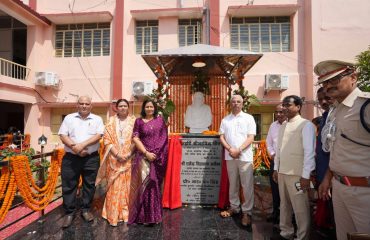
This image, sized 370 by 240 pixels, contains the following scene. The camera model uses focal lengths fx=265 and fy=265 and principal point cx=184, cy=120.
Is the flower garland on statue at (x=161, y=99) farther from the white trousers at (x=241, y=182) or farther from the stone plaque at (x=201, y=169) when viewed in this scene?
the white trousers at (x=241, y=182)

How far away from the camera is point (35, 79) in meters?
9.80

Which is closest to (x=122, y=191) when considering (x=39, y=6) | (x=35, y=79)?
(x=35, y=79)

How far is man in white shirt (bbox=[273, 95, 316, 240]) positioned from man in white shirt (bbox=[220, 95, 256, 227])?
0.60 meters

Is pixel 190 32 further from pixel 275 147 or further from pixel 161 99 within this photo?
pixel 275 147

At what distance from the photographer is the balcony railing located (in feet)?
31.6

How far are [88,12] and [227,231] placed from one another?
928 centimetres

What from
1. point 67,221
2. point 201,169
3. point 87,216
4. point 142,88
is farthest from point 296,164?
point 142,88

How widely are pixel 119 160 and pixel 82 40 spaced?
26.6ft

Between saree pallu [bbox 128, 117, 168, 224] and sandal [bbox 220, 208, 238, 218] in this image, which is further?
sandal [bbox 220, 208, 238, 218]

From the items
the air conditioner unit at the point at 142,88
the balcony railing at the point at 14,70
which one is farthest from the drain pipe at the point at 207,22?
the balcony railing at the point at 14,70

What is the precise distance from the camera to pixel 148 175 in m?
3.58

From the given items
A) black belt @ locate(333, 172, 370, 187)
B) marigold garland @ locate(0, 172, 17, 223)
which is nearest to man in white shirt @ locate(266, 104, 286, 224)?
black belt @ locate(333, 172, 370, 187)

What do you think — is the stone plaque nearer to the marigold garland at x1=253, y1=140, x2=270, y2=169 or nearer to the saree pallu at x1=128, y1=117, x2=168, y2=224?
the saree pallu at x1=128, y1=117, x2=168, y2=224

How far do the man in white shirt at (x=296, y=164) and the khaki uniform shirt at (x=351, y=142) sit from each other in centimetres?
51
